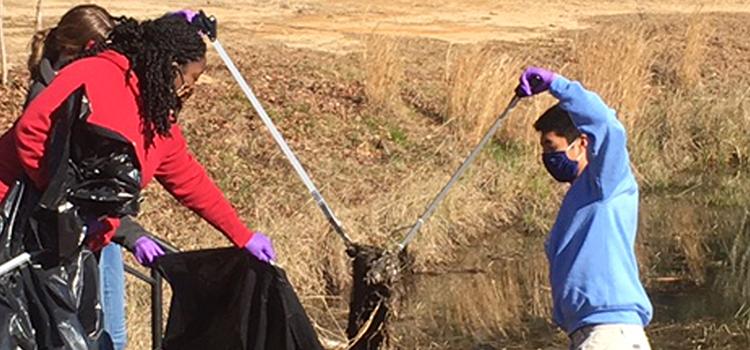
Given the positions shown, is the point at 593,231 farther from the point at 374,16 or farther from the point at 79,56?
the point at 374,16

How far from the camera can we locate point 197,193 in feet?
15.7

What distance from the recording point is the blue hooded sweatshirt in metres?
4.23

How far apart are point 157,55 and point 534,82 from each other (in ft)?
4.30

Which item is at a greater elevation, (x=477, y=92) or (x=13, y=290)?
(x=13, y=290)

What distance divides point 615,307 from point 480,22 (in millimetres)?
14803

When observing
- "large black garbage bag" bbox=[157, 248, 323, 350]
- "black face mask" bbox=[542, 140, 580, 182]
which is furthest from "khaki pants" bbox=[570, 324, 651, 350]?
"large black garbage bag" bbox=[157, 248, 323, 350]

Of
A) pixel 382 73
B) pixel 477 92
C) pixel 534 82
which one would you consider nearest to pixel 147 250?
pixel 534 82

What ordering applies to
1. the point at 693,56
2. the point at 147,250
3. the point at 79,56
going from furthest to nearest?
the point at 693,56 < the point at 147,250 < the point at 79,56

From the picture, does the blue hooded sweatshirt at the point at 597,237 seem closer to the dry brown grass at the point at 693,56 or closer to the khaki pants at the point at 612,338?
the khaki pants at the point at 612,338

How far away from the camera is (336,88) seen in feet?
41.7

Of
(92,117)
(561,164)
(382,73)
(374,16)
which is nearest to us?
(92,117)

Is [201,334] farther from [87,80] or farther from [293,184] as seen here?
[293,184]

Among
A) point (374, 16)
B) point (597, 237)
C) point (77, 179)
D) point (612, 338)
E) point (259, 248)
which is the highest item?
point (77, 179)

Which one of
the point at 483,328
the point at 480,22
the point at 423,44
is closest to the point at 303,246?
the point at 483,328
